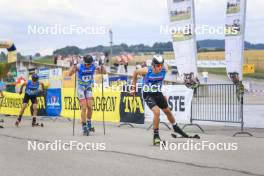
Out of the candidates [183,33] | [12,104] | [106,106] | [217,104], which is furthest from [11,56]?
[217,104]

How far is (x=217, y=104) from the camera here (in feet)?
52.0

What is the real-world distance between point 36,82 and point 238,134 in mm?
7440

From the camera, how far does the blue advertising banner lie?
837 inches

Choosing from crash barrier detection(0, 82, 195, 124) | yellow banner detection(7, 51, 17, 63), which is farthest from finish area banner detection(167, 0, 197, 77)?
yellow banner detection(7, 51, 17, 63)

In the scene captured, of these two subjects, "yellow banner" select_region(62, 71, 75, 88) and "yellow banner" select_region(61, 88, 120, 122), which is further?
"yellow banner" select_region(62, 71, 75, 88)

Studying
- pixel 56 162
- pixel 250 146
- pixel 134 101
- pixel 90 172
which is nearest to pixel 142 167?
pixel 90 172

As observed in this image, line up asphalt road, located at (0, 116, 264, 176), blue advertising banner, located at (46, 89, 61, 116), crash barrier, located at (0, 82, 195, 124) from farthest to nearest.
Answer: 1. blue advertising banner, located at (46, 89, 61, 116)
2. crash barrier, located at (0, 82, 195, 124)
3. asphalt road, located at (0, 116, 264, 176)

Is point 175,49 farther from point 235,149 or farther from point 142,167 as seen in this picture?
point 142,167

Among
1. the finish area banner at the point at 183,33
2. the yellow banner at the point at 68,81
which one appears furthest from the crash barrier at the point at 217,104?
the yellow banner at the point at 68,81

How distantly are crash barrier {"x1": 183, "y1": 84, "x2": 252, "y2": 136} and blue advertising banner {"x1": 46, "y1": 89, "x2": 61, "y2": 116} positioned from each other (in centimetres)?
685

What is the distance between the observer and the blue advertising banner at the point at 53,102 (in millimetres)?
21250

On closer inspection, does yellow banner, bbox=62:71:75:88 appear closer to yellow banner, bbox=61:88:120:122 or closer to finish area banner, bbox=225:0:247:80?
yellow banner, bbox=61:88:120:122

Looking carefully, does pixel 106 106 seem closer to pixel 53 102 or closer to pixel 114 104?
pixel 114 104

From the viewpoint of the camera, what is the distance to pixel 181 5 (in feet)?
74.2
